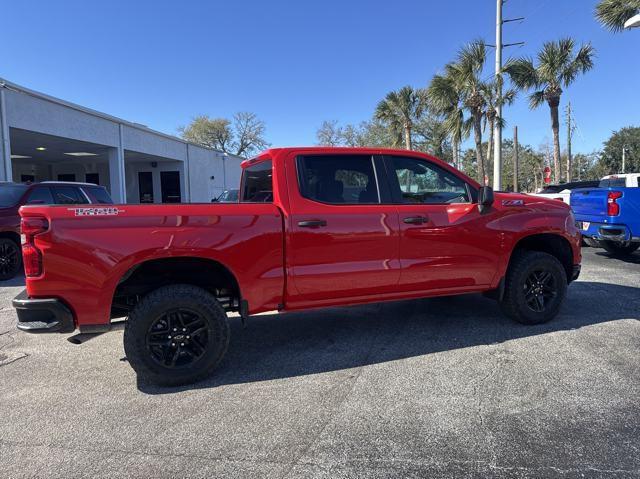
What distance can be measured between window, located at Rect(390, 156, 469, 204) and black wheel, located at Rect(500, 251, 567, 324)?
1.02 meters

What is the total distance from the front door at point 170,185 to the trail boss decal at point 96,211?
88.8ft

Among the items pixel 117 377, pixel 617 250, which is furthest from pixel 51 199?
pixel 617 250

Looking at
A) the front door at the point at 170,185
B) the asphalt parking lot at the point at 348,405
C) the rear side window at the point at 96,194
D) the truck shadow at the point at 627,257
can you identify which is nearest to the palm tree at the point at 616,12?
the truck shadow at the point at 627,257

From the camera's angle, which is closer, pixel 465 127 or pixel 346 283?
pixel 346 283

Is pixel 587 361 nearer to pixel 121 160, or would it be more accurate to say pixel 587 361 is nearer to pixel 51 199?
pixel 51 199

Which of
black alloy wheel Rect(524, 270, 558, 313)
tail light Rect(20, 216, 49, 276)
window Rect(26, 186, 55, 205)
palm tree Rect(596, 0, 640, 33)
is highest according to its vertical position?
palm tree Rect(596, 0, 640, 33)

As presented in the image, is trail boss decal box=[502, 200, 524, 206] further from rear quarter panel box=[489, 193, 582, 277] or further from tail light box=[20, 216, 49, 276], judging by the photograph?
tail light box=[20, 216, 49, 276]

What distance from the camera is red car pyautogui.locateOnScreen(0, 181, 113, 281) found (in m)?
8.17

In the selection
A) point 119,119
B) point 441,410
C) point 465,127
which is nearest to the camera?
point 441,410

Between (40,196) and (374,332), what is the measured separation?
A: 7.56 m

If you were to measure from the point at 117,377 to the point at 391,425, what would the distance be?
2.41 metres

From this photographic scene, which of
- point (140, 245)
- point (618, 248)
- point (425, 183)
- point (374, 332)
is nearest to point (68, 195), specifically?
point (140, 245)

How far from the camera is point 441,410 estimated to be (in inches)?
128

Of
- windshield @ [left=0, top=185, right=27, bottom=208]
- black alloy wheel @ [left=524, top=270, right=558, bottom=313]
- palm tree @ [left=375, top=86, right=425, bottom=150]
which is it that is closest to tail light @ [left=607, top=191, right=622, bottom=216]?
black alloy wheel @ [left=524, top=270, right=558, bottom=313]
